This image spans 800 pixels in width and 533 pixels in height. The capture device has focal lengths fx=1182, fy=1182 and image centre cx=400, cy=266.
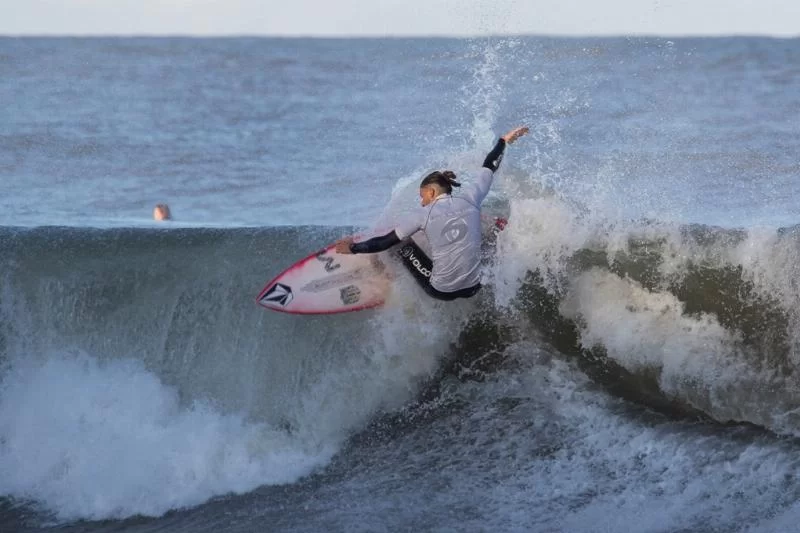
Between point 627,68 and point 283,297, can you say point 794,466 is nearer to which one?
point 283,297

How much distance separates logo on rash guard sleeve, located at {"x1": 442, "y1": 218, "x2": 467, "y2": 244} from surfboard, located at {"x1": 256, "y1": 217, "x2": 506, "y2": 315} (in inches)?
32.3

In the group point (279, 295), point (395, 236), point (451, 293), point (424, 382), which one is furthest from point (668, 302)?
point (279, 295)

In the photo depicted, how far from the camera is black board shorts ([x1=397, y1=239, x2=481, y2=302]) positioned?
29.0ft

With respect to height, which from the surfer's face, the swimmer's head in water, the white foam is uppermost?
the swimmer's head in water

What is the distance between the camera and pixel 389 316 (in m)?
9.53

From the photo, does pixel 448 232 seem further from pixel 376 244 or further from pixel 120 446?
pixel 120 446

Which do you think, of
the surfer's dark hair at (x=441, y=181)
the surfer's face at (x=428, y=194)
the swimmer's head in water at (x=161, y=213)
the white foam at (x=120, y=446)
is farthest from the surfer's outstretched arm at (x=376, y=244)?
the swimmer's head in water at (x=161, y=213)

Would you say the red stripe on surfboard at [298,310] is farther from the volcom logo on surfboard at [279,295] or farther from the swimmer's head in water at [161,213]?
the swimmer's head in water at [161,213]

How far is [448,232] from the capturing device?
8547 millimetres

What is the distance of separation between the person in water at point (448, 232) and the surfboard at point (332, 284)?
615 millimetres

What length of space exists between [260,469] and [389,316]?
160cm

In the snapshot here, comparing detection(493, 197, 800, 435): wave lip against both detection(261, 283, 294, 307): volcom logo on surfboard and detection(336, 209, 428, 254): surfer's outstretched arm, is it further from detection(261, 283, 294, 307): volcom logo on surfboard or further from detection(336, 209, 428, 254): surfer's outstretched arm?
detection(261, 283, 294, 307): volcom logo on surfboard

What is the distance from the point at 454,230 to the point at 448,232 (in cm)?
5

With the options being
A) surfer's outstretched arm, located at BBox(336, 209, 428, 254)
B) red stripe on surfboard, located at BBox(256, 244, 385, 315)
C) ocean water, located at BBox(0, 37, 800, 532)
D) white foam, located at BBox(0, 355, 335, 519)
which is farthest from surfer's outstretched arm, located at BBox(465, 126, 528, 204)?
white foam, located at BBox(0, 355, 335, 519)
